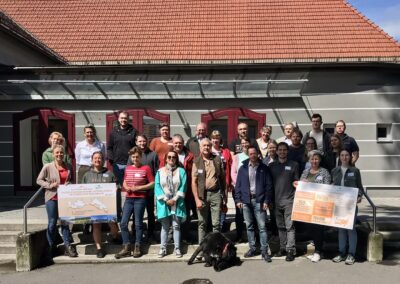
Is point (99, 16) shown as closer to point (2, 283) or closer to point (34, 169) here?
point (34, 169)

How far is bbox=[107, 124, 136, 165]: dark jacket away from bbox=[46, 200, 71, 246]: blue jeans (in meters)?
1.24

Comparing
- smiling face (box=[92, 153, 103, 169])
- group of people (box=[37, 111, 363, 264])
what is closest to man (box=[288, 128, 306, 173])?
group of people (box=[37, 111, 363, 264])

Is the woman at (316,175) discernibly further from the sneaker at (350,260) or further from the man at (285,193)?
the sneaker at (350,260)

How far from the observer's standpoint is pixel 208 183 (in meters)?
6.67

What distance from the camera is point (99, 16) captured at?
50.2 feet

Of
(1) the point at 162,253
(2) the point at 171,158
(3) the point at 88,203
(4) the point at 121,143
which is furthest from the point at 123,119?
(1) the point at 162,253

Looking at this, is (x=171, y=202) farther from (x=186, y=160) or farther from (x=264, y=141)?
(x=264, y=141)

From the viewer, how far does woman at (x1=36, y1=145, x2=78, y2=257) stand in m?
6.74

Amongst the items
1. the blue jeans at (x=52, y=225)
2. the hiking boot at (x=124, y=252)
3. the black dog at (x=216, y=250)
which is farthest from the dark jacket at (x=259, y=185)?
the blue jeans at (x=52, y=225)

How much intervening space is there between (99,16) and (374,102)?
31.6 feet

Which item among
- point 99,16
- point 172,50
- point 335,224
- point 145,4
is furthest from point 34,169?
point 335,224

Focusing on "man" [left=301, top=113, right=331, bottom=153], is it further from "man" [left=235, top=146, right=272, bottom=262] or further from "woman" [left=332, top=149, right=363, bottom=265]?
"man" [left=235, top=146, right=272, bottom=262]

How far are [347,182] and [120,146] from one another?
12.1ft

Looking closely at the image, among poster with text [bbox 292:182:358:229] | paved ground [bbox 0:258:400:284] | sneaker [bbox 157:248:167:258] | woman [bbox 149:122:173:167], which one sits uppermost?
woman [bbox 149:122:173:167]
